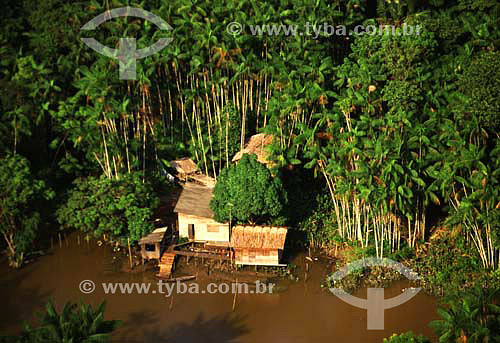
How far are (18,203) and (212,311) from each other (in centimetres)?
549

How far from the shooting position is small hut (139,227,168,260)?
1595 cm

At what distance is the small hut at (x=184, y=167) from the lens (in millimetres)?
17875

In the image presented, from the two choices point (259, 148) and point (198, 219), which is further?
point (259, 148)

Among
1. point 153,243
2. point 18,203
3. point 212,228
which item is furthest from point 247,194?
point 18,203

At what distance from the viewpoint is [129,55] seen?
17.0m

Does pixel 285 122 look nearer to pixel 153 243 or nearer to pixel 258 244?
pixel 258 244

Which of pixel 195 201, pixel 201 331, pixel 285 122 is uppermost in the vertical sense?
pixel 285 122

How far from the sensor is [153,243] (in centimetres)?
1603

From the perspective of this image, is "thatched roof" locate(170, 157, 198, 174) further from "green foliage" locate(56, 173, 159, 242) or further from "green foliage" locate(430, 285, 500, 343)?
"green foliage" locate(430, 285, 500, 343)

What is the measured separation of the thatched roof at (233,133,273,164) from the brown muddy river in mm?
3100

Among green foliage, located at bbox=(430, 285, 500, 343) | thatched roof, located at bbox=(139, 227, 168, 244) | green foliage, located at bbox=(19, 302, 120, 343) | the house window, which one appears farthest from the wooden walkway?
green foliage, located at bbox=(430, 285, 500, 343)

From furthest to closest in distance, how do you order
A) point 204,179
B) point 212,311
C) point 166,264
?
point 204,179
point 166,264
point 212,311

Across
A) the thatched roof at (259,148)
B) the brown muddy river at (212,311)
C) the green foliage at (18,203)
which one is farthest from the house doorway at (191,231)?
the green foliage at (18,203)

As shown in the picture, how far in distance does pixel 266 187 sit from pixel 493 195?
5.11 meters
